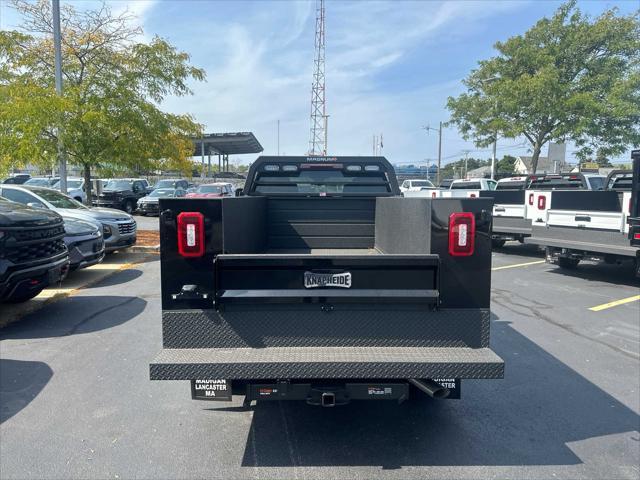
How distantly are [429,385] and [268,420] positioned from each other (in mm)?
1414

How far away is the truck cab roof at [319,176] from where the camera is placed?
5.55 meters

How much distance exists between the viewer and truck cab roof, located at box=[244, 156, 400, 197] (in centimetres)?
555

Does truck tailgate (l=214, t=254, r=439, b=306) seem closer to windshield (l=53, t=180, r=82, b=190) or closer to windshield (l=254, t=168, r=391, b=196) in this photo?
windshield (l=254, t=168, r=391, b=196)

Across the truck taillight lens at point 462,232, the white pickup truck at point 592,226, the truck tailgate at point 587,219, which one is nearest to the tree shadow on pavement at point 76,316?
the truck taillight lens at point 462,232

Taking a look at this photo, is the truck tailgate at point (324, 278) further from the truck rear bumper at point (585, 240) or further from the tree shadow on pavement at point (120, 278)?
the truck rear bumper at point (585, 240)

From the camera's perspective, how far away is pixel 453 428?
3684 millimetres

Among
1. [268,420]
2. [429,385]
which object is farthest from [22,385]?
[429,385]

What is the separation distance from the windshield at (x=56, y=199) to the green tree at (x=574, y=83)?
19869mm

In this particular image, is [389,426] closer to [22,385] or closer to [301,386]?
[301,386]

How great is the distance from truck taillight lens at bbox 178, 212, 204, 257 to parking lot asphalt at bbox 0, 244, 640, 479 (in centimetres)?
145

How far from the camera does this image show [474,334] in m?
3.18

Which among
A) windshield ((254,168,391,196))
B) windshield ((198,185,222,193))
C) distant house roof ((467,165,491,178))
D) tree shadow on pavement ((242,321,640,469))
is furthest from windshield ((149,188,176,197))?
distant house roof ((467,165,491,178))

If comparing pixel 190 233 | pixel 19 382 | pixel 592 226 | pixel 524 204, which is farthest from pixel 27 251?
pixel 524 204

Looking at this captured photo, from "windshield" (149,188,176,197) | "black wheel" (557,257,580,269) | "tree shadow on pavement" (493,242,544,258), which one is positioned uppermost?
"windshield" (149,188,176,197)
